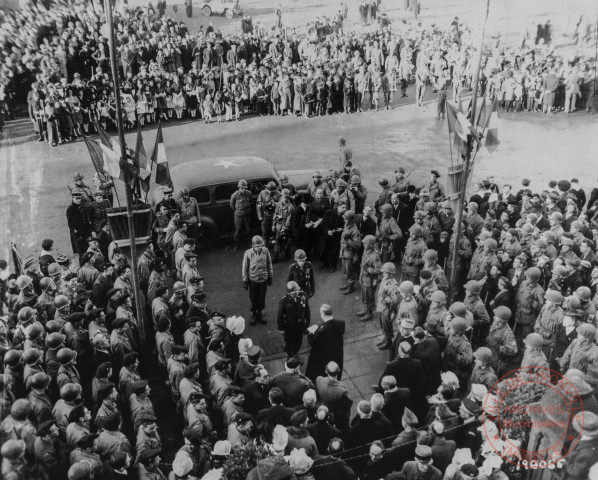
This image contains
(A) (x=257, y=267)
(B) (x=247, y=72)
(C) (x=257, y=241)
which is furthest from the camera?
(B) (x=247, y=72)

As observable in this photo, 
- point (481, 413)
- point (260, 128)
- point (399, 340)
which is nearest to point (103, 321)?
point (399, 340)

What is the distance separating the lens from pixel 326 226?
1109cm

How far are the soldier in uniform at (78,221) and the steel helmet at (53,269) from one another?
8.79 feet

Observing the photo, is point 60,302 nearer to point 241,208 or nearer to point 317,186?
point 241,208

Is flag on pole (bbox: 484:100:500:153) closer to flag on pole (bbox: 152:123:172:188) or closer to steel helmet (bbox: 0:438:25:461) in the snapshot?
flag on pole (bbox: 152:123:172:188)

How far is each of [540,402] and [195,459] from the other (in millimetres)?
3201

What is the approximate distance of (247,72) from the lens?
2172cm

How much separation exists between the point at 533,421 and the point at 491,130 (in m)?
4.87

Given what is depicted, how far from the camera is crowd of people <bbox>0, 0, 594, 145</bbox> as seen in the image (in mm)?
18984

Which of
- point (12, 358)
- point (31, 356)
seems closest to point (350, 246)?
point (31, 356)

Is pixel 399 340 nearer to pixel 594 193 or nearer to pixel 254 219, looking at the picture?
pixel 254 219

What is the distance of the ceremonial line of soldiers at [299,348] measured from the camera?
17.5 ft

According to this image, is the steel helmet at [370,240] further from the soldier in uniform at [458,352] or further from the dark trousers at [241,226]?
the dark trousers at [241,226]

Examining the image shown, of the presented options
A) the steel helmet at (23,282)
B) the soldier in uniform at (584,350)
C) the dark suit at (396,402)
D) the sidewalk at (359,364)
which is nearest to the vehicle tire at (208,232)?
the sidewalk at (359,364)
